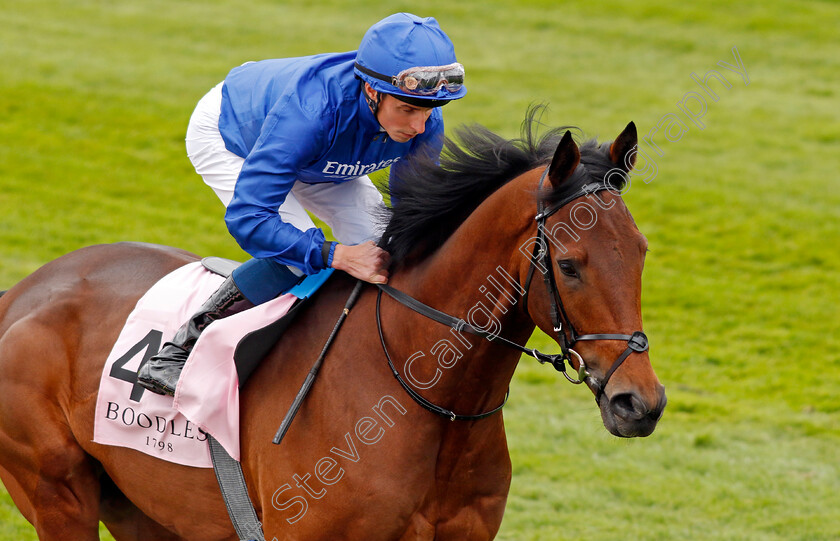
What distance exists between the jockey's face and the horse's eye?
821 mm

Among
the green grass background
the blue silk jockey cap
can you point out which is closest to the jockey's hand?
the blue silk jockey cap

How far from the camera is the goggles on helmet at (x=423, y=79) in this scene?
306 cm

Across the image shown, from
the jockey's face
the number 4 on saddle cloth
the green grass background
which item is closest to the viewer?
the jockey's face

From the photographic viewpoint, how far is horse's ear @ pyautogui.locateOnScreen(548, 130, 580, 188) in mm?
2721

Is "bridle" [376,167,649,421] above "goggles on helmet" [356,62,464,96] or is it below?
below

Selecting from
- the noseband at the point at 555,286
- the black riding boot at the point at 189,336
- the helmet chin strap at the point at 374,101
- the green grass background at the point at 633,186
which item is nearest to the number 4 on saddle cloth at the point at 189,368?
the black riding boot at the point at 189,336

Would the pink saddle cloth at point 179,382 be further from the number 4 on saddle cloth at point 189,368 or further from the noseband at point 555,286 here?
the noseband at point 555,286

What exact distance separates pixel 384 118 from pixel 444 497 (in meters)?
1.31

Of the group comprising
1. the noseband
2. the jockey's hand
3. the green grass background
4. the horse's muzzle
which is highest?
the noseband

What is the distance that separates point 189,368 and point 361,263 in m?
0.75

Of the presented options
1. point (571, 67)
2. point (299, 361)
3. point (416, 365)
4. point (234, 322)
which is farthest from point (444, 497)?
point (571, 67)

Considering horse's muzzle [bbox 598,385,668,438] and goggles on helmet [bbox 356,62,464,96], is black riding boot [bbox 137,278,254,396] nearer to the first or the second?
goggles on helmet [bbox 356,62,464,96]

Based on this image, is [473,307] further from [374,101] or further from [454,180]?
[374,101]

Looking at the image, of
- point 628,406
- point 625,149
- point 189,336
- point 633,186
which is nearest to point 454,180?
point 625,149
